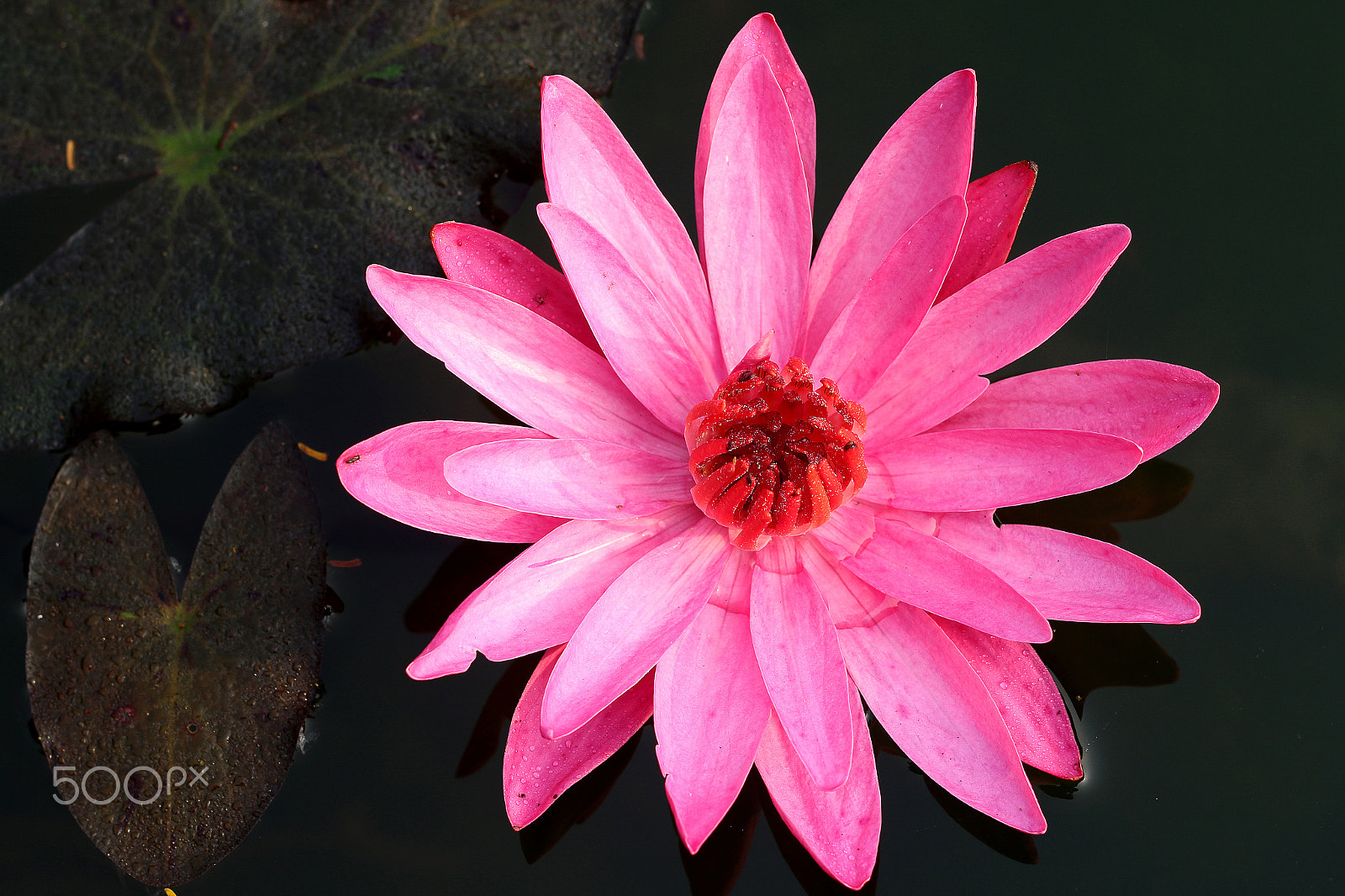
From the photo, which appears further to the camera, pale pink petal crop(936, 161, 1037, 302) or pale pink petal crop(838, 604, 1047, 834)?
pale pink petal crop(936, 161, 1037, 302)

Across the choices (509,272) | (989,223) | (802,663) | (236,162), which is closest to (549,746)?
(802,663)

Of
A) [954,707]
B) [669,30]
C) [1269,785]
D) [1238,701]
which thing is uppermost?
[669,30]

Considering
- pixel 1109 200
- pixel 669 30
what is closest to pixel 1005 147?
pixel 1109 200

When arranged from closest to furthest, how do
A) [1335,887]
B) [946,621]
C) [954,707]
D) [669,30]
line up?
1. [954,707]
2. [946,621]
3. [1335,887]
4. [669,30]

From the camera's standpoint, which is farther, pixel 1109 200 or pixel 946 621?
pixel 1109 200

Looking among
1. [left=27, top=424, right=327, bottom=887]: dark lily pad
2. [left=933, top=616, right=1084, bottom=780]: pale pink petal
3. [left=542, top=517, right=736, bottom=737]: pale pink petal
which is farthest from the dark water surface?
[left=542, top=517, right=736, bottom=737]: pale pink petal

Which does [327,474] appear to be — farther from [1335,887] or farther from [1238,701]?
[1335,887]

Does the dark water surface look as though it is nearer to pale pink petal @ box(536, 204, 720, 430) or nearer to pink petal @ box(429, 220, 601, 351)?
pink petal @ box(429, 220, 601, 351)
